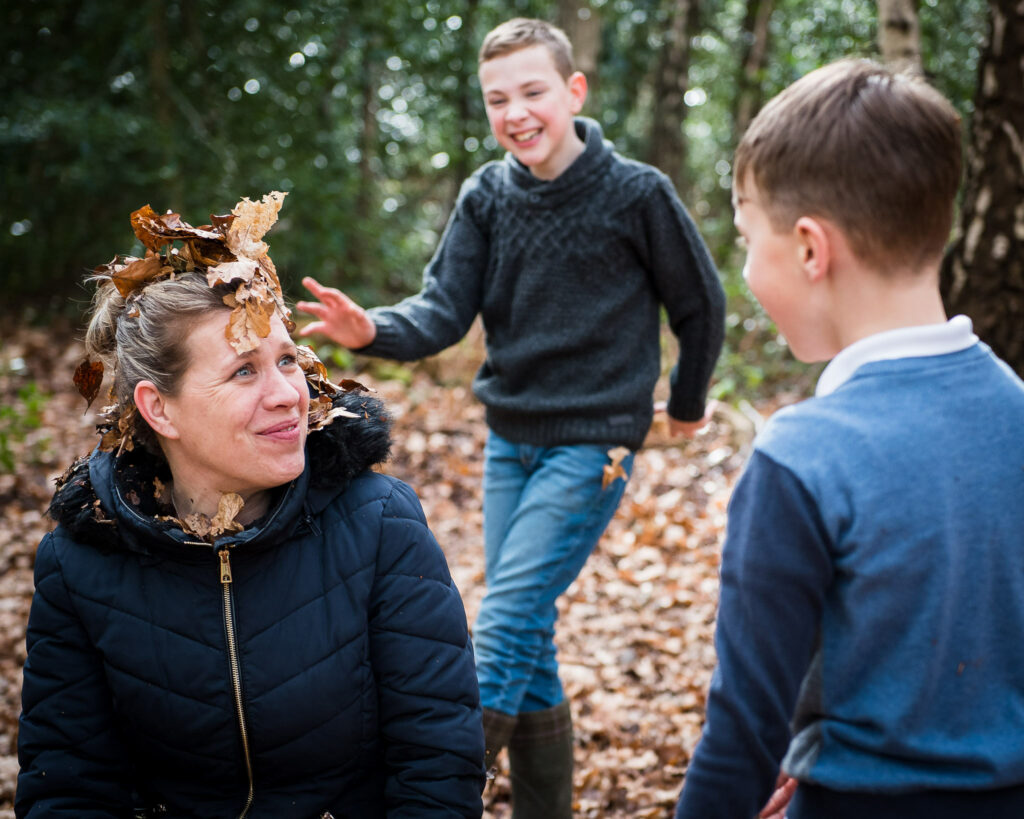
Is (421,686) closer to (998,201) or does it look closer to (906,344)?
(906,344)

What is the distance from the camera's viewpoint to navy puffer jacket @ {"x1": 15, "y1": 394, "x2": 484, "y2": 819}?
2.04 meters

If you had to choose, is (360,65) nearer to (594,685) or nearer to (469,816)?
(594,685)

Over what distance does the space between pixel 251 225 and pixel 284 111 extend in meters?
8.65

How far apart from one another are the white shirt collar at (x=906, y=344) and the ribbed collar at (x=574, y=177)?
1.81 meters

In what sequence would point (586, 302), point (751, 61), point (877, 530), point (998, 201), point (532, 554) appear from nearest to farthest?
1. point (877, 530)
2. point (532, 554)
3. point (586, 302)
4. point (998, 201)
5. point (751, 61)

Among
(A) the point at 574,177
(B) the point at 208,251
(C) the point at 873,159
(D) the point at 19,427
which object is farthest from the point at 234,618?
(D) the point at 19,427

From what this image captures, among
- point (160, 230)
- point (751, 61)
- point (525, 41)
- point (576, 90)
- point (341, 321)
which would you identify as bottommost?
point (341, 321)

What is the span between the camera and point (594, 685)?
14.1 ft

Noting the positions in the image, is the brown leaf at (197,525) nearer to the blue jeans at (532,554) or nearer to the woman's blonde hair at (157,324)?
the woman's blonde hair at (157,324)

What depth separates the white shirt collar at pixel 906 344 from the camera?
139 centimetres

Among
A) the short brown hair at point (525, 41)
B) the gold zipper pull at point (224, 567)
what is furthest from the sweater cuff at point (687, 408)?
the gold zipper pull at point (224, 567)

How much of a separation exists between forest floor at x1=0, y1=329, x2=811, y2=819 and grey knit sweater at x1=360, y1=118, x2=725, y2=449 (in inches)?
26.7

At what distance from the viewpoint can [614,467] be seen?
3.00 metres

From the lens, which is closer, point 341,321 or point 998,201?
point 341,321
